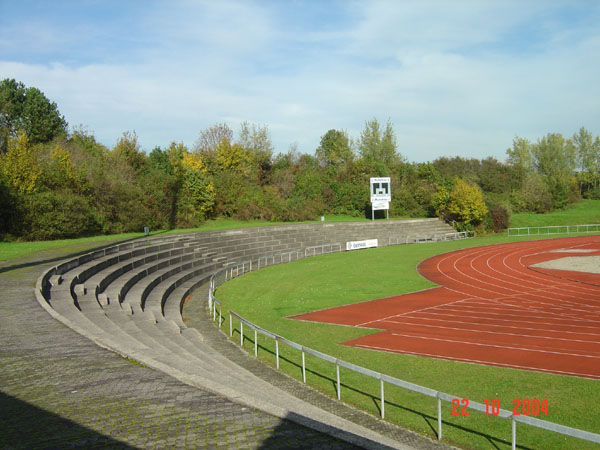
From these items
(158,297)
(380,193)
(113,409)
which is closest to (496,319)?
(158,297)

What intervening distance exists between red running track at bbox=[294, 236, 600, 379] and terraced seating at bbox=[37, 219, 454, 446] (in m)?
4.80

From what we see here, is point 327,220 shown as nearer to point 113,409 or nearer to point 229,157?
point 229,157

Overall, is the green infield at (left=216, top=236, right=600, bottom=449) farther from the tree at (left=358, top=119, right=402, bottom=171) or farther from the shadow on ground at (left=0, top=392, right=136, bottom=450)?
the tree at (left=358, top=119, right=402, bottom=171)

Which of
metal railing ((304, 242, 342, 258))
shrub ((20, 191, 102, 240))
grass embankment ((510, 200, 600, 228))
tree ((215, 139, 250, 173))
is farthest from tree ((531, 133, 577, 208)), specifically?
shrub ((20, 191, 102, 240))

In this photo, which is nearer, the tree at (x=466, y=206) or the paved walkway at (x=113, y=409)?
the paved walkway at (x=113, y=409)

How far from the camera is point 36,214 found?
27953 millimetres

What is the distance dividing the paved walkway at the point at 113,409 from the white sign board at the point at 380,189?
4164 centimetres

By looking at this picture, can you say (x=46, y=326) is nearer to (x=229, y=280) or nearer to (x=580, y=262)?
(x=229, y=280)

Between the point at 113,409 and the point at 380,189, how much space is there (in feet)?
150

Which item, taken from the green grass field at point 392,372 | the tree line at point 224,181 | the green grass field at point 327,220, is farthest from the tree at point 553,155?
the green grass field at point 392,372

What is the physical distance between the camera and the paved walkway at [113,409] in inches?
204

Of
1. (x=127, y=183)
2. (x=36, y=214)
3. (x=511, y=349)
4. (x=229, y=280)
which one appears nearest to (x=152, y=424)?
(x=511, y=349)

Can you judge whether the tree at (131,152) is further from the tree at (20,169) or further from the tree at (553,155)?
the tree at (553,155)

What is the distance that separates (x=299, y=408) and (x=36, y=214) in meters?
26.5
